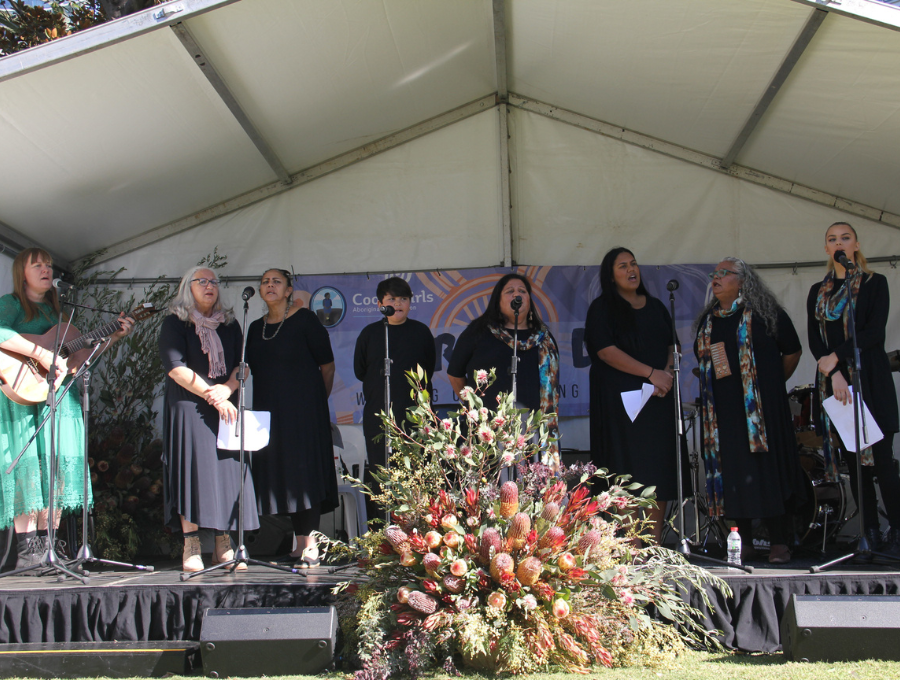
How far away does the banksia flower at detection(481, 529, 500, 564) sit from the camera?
7.57ft

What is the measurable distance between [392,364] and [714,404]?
62.2 inches

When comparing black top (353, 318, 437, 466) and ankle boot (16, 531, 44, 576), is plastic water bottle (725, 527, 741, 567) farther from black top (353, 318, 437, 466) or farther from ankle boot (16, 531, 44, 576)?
ankle boot (16, 531, 44, 576)

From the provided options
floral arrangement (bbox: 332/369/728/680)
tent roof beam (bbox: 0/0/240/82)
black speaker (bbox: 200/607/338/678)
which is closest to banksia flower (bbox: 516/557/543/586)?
floral arrangement (bbox: 332/369/728/680)

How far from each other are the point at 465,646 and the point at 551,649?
0.27m

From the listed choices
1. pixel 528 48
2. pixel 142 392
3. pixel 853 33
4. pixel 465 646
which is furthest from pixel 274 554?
pixel 853 33

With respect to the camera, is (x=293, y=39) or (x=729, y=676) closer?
(x=729, y=676)

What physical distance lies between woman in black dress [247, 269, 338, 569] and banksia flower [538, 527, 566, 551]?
1469 mm

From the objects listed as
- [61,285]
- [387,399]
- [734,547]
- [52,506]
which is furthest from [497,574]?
[61,285]

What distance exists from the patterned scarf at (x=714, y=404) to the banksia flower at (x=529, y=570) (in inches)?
60.9

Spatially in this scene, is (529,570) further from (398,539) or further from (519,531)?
(398,539)

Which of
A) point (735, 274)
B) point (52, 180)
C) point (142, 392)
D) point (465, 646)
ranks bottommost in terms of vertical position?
point (465, 646)

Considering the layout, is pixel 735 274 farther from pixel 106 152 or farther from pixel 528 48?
pixel 106 152

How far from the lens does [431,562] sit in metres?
2.30

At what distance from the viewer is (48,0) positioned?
677 centimetres
